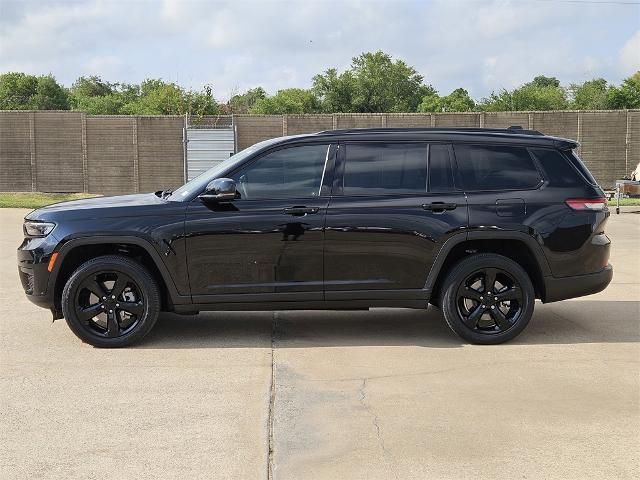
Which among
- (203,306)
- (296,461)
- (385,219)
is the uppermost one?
(385,219)

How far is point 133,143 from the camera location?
2509cm

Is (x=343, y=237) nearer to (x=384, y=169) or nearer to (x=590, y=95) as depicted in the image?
(x=384, y=169)

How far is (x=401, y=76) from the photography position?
72.1 meters

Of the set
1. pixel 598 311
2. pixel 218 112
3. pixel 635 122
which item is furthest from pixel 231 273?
pixel 218 112

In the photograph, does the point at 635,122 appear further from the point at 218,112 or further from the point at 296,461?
the point at 296,461

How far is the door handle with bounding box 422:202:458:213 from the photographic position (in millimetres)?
6430

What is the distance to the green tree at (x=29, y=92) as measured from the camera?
213 feet

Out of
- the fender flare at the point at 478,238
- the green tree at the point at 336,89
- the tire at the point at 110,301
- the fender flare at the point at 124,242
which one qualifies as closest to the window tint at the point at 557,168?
the fender flare at the point at 478,238

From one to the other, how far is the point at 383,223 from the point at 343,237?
0.35 metres

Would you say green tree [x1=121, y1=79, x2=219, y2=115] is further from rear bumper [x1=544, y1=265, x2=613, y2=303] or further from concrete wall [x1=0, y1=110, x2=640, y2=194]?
rear bumper [x1=544, y1=265, x2=613, y2=303]

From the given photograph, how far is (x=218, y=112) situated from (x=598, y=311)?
95.4 feet

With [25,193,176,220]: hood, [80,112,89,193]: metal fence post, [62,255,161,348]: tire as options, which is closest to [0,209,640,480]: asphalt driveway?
[62,255,161,348]: tire

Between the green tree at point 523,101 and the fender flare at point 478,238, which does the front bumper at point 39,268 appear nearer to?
the fender flare at point 478,238

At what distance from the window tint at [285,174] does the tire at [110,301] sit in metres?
1.11
